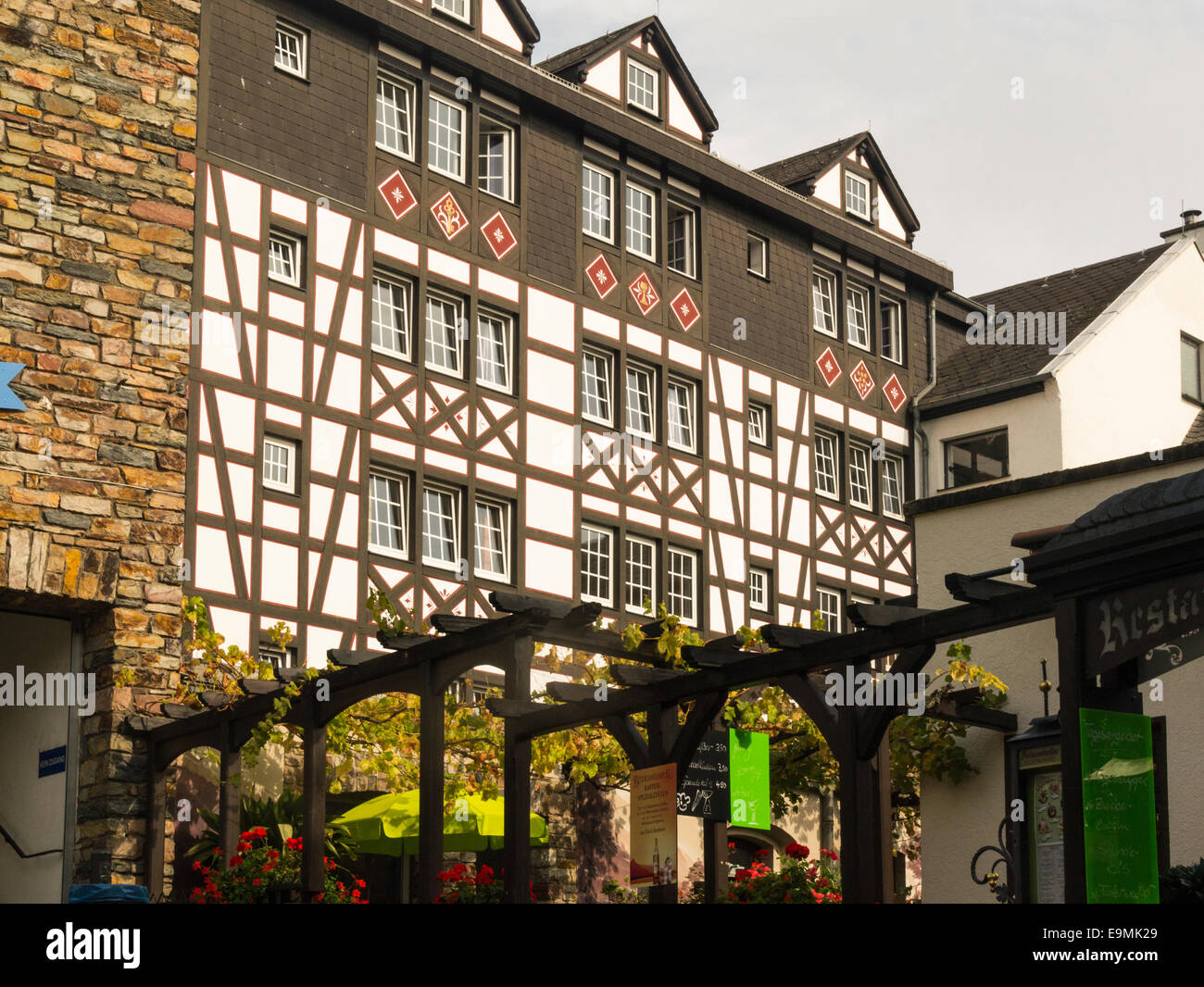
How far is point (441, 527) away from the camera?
73.4 ft

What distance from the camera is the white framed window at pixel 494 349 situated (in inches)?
917

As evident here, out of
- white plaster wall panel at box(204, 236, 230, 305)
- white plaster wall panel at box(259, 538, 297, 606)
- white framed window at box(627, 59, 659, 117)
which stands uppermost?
white framed window at box(627, 59, 659, 117)

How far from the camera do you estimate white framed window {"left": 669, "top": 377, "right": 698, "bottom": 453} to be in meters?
25.6

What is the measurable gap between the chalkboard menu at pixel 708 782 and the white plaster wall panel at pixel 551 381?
508 inches

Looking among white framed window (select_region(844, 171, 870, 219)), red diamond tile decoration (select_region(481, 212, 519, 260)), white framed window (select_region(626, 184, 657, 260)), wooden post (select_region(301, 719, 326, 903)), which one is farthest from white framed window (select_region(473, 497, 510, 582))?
white framed window (select_region(844, 171, 870, 219))

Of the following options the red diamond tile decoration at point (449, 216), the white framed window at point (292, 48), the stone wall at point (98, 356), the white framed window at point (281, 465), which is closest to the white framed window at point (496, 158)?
the red diamond tile decoration at point (449, 216)

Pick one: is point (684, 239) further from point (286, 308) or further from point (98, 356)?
point (98, 356)

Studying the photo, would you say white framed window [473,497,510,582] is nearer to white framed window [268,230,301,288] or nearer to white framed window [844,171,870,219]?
white framed window [268,230,301,288]

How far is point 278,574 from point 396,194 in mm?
5174

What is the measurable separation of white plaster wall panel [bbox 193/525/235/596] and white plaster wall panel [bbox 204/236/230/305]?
255cm

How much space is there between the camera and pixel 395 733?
17062 millimetres

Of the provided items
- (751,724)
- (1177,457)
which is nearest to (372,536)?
(751,724)

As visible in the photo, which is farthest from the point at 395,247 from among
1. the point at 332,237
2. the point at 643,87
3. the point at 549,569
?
the point at 643,87

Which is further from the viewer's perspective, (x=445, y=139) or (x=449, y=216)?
(x=445, y=139)
